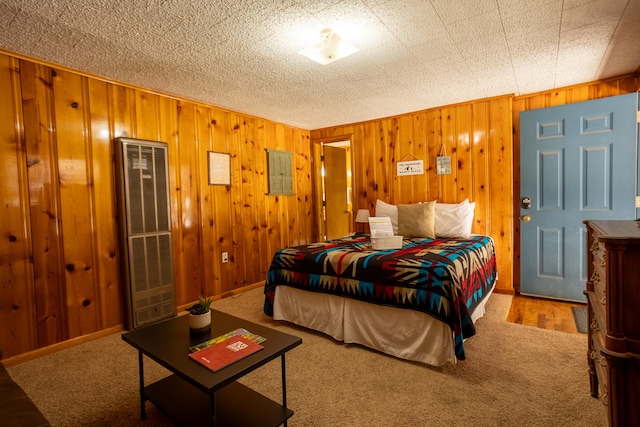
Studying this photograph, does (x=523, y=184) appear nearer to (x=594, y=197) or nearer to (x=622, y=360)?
(x=594, y=197)

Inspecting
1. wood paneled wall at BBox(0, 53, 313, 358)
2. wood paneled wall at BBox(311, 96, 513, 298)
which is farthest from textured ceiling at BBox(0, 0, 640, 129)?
wood paneled wall at BBox(311, 96, 513, 298)

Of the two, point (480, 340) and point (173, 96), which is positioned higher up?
point (173, 96)

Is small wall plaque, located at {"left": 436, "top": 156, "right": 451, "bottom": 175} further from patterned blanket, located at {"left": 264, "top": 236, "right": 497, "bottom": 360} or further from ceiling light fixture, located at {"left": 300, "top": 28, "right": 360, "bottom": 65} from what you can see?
ceiling light fixture, located at {"left": 300, "top": 28, "right": 360, "bottom": 65}

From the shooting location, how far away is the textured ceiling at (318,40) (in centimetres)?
184

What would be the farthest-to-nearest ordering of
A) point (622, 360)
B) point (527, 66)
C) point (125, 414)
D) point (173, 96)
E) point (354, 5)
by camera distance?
point (173, 96), point (527, 66), point (354, 5), point (125, 414), point (622, 360)

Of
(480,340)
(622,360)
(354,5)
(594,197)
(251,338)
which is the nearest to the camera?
(622,360)

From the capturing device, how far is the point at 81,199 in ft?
8.62

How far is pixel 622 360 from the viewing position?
1.04m

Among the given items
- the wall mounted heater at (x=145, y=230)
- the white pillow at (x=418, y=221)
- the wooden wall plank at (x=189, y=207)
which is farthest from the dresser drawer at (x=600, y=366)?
the wooden wall plank at (x=189, y=207)

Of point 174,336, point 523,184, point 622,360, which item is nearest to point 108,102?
point 174,336

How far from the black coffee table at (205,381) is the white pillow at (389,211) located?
94.9 inches

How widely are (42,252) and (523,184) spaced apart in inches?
178

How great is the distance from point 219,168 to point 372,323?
98.4 inches

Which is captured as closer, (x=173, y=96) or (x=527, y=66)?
(x=527, y=66)
